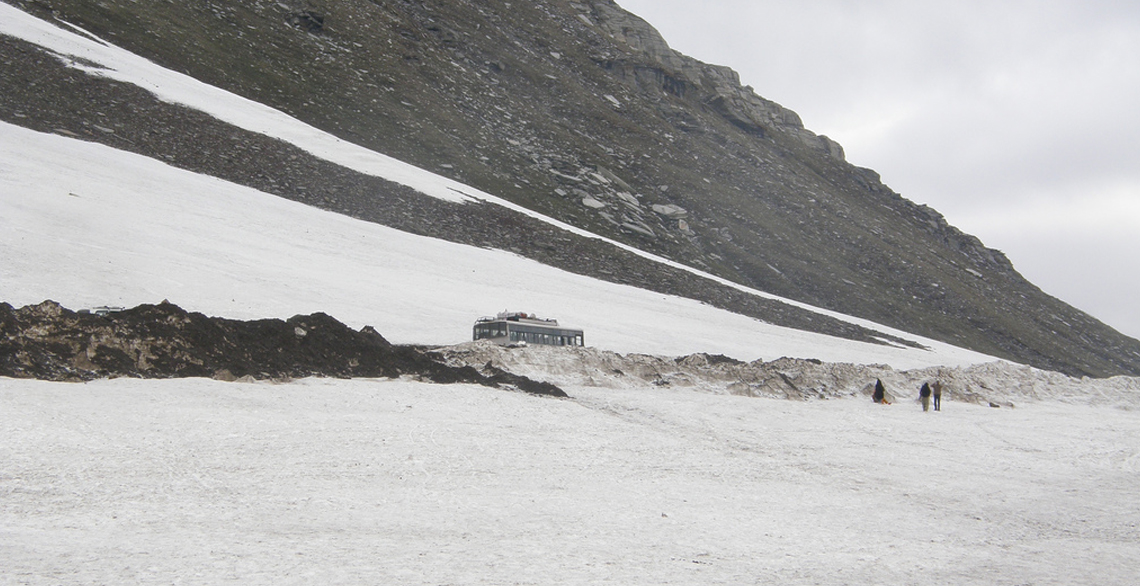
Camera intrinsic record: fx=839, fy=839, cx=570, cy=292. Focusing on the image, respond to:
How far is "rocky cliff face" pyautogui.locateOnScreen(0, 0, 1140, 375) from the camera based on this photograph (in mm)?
58438

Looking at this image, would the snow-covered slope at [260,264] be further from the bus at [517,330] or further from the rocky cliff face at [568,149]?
the rocky cliff face at [568,149]

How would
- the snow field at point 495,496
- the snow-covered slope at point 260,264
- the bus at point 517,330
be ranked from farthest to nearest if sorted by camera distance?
the bus at point 517,330, the snow-covered slope at point 260,264, the snow field at point 495,496

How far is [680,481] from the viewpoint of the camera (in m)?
15.2

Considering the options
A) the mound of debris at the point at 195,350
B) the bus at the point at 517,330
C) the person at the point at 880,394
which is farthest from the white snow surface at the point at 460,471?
the bus at the point at 517,330

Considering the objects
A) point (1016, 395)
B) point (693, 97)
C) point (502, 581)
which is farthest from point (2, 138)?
point (693, 97)

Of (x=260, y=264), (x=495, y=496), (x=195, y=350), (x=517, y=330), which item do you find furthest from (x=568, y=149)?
(x=495, y=496)

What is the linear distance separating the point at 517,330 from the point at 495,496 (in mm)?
14247

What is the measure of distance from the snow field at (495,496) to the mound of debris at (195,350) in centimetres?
77

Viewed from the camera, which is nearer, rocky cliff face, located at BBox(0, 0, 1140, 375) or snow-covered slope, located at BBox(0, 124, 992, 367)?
snow-covered slope, located at BBox(0, 124, 992, 367)

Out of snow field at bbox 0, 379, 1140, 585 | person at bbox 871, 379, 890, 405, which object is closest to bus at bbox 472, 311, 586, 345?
snow field at bbox 0, 379, 1140, 585

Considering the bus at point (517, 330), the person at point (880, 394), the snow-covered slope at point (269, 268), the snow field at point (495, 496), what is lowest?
the snow field at point (495, 496)

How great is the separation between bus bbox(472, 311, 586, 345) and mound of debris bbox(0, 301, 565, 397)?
3058 millimetres

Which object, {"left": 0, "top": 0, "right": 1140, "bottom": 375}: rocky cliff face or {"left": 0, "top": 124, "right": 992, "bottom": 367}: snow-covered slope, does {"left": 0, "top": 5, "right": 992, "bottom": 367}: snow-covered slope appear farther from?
{"left": 0, "top": 0, "right": 1140, "bottom": 375}: rocky cliff face

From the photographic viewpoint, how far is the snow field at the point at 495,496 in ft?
32.7
